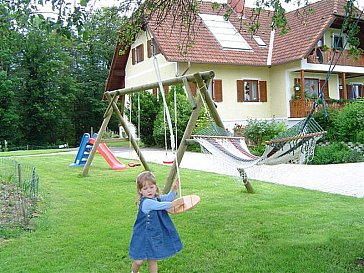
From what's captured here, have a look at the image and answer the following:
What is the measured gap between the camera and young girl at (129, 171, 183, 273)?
3.30 meters

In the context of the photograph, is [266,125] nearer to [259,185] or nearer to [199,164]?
[199,164]

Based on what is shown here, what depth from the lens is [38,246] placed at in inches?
171

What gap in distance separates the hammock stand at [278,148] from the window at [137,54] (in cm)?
1711

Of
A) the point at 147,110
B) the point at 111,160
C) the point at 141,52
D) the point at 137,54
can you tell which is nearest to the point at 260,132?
the point at 147,110

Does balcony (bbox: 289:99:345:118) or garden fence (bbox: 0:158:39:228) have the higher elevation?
balcony (bbox: 289:99:345:118)

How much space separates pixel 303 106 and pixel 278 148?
14273 mm

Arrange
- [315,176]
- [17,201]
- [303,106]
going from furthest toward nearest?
1. [303,106]
2. [315,176]
3. [17,201]

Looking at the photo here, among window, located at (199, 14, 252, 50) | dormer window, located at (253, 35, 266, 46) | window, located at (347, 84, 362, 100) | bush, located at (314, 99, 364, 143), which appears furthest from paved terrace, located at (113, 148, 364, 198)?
window, located at (347, 84, 362, 100)

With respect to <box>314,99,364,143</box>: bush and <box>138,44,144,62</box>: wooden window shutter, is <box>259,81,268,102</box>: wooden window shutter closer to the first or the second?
<box>314,99,364,143</box>: bush

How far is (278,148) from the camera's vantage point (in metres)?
5.50

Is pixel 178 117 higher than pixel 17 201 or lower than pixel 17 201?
higher

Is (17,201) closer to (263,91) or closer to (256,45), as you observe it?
(263,91)

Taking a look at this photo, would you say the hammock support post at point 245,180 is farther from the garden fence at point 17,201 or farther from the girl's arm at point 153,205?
the girl's arm at point 153,205

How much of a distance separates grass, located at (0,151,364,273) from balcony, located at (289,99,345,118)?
1200 cm
